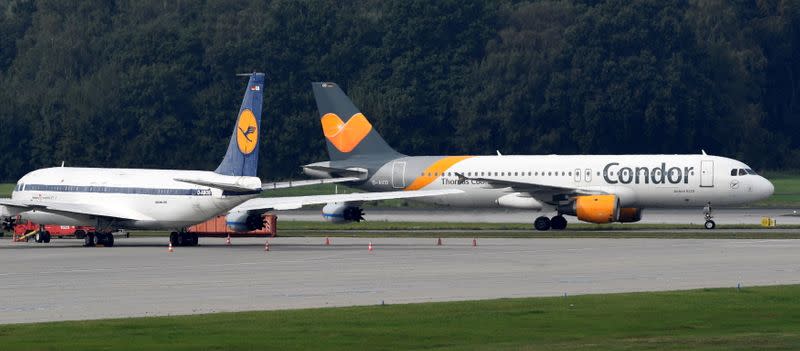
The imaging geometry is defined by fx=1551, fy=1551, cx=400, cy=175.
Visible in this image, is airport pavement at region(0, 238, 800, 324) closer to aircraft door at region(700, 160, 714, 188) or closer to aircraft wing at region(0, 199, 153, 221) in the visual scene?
aircraft wing at region(0, 199, 153, 221)

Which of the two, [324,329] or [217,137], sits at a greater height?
[217,137]

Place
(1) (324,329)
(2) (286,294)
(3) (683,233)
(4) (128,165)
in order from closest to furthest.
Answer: (1) (324,329) < (2) (286,294) < (3) (683,233) < (4) (128,165)

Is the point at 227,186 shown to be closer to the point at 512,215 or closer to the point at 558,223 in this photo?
the point at 558,223

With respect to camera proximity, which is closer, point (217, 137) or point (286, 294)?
point (286, 294)

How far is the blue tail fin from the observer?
2133 inches

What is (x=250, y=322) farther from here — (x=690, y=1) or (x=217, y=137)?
(x=690, y=1)

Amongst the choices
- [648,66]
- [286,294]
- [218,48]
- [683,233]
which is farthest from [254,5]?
[286,294]

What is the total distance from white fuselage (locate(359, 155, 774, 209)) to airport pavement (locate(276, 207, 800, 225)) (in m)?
3.80

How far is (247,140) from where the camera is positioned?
5428 centimetres

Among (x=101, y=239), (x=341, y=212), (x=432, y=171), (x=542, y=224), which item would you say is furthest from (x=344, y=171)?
(x=101, y=239)

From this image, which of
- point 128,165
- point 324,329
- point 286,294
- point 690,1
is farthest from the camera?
point 690,1

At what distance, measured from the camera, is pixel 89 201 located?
58.3m

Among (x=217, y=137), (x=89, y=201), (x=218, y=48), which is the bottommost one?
(x=89, y=201)

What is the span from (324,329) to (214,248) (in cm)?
3124
